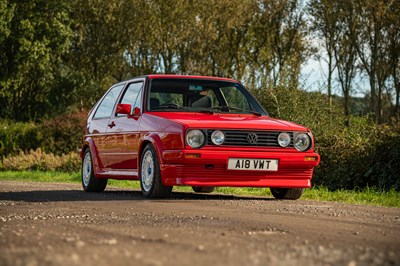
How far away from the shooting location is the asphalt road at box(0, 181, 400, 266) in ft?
16.8

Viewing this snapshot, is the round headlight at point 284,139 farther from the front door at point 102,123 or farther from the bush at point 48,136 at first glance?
the bush at point 48,136

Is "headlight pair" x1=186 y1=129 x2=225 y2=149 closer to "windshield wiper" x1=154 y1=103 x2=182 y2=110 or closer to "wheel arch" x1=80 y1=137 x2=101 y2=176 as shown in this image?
"windshield wiper" x1=154 y1=103 x2=182 y2=110

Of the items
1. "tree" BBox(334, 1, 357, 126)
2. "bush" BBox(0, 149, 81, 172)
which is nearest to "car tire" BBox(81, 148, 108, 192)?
"bush" BBox(0, 149, 81, 172)

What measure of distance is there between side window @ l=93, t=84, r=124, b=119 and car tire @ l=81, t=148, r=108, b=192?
661mm

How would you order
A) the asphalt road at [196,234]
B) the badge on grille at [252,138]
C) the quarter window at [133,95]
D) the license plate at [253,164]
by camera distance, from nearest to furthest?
the asphalt road at [196,234]
the license plate at [253,164]
the badge on grille at [252,138]
the quarter window at [133,95]

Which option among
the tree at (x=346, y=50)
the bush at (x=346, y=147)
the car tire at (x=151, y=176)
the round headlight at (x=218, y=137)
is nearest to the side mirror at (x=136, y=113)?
the car tire at (x=151, y=176)

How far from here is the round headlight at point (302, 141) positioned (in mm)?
11117

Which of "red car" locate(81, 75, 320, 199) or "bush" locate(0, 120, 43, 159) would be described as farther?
"bush" locate(0, 120, 43, 159)

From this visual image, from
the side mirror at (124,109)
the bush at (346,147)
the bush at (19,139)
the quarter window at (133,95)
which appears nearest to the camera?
the side mirror at (124,109)

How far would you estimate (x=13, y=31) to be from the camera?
4666 cm

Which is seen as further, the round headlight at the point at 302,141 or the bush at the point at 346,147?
the bush at the point at 346,147

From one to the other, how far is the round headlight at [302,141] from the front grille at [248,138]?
0.13 meters

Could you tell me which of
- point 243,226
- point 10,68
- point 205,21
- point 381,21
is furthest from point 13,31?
point 243,226

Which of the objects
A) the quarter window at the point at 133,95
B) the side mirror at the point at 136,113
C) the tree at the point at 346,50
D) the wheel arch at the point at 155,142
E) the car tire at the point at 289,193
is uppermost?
the tree at the point at 346,50
